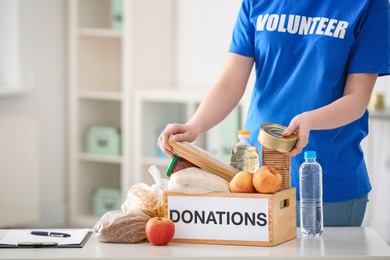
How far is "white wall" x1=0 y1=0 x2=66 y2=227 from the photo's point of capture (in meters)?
5.44

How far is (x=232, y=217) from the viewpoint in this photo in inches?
82.6

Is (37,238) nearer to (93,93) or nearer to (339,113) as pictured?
(339,113)

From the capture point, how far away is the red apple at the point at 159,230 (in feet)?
6.80

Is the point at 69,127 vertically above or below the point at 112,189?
above

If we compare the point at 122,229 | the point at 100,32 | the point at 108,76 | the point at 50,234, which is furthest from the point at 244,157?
the point at 108,76

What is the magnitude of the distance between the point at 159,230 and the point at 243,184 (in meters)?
0.24

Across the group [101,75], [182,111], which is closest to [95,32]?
[101,75]

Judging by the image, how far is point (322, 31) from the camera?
2.31 meters

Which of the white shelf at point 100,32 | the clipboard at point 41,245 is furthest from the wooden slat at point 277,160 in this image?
the white shelf at point 100,32

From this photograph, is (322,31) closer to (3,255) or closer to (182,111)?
(3,255)

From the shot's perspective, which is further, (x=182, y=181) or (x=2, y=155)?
(x=2, y=155)

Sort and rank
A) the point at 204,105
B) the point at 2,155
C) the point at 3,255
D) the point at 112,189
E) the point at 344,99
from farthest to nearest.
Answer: the point at 112,189 < the point at 2,155 < the point at 204,105 < the point at 344,99 < the point at 3,255

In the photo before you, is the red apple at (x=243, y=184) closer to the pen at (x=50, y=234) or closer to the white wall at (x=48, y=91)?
the pen at (x=50, y=234)

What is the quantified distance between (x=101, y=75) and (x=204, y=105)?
129 inches
